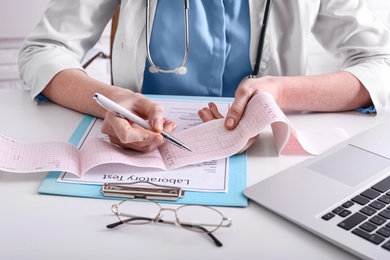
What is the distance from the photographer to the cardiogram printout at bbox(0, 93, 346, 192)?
798mm

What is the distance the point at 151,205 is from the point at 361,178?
1.02 feet

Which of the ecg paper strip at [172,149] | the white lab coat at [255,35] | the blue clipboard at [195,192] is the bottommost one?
the blue clipboard at [195,192]

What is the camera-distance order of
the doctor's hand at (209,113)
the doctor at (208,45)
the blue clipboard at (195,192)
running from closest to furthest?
the blue clipboard at (195,192), the doctor's hand at (209,113), the doctor at (208,45)

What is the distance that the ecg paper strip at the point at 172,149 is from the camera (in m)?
0.81

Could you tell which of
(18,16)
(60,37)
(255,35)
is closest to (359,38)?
(255,35)

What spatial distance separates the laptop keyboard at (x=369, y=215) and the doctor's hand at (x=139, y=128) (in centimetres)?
30

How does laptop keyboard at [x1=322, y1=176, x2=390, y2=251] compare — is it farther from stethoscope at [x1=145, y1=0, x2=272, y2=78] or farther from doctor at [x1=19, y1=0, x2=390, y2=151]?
stethoscope at [x1=145, y1=0, x2=272, y2=78]

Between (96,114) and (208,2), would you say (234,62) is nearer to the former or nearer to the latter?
(208,2)

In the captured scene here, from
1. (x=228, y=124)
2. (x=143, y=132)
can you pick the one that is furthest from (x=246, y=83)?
(x=143, y=132)

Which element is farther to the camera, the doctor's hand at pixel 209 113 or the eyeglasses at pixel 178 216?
the doctor's hand at pixel 209 113

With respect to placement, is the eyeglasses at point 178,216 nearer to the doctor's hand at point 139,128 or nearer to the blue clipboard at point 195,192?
the blue clipboard at point 195,192

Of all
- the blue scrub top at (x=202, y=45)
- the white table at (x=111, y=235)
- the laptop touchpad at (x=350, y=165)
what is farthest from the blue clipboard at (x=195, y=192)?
the blue scrub top at (x=202, y=45)

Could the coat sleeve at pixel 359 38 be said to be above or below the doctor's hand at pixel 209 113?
above

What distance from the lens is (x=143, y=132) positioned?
83 centimetres
